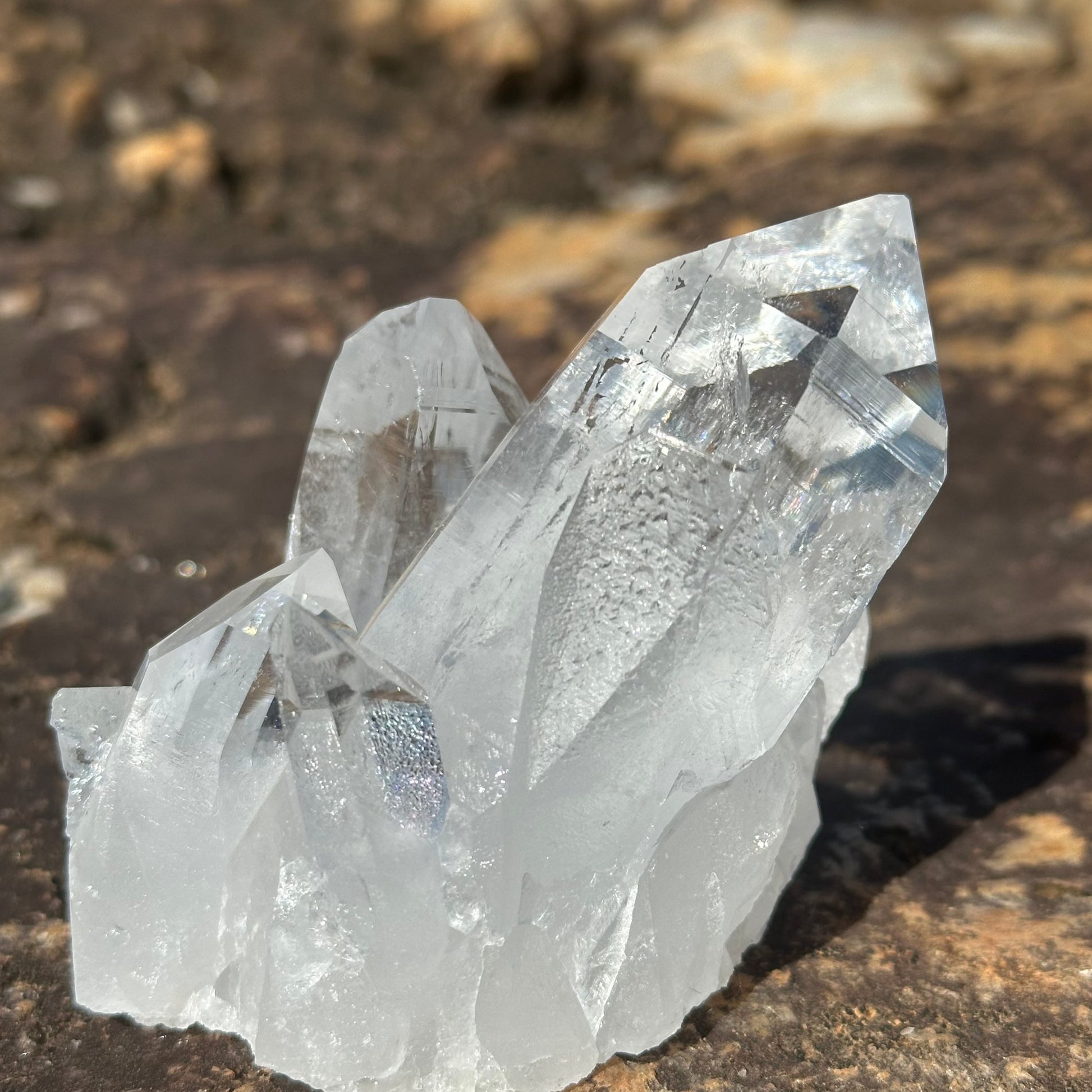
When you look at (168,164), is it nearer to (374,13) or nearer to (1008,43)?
(374,13)

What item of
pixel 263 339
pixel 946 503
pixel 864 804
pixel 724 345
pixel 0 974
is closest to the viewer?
pixel 724 345

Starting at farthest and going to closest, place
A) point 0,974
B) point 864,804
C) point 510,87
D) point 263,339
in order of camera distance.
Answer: point 510,87 → point 263,339 → point 864,804 → point 0,974

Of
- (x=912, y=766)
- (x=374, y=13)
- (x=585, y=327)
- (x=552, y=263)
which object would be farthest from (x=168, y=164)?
(x=912, y=766)

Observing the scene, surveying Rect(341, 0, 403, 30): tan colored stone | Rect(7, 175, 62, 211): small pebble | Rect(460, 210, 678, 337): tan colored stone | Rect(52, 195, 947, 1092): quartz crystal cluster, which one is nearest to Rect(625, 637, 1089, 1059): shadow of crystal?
Rect(52, 195, 947, 1092): quartz crystal cluster

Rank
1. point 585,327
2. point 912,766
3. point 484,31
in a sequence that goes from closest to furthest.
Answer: point 912,766, point 585,327, point 484,31

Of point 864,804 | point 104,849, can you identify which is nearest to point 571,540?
point 104,849

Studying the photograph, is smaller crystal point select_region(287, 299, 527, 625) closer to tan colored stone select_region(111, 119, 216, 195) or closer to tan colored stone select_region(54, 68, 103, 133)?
tan colored stone select_region(111, 119, 216, 195)

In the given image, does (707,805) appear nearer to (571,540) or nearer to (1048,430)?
(571,540)
